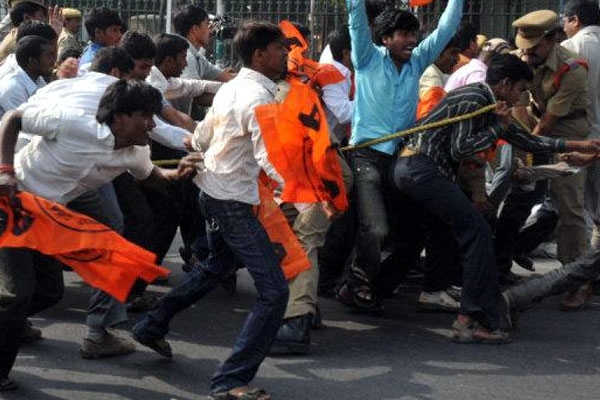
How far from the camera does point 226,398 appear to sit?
6188 mm

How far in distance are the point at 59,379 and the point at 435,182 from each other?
246cm

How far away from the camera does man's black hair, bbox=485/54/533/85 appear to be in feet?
25.0

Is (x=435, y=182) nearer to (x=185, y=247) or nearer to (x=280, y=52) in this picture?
(x=280, y=52)

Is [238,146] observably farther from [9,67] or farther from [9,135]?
[9,67]

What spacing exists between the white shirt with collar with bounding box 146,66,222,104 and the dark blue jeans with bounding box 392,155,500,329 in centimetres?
186

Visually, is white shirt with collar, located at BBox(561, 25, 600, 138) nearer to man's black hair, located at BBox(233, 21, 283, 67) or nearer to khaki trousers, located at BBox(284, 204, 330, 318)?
khaki trousers, located at BBox(284, 204, 330, 318)

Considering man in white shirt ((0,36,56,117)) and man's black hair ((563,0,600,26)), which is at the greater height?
man's black hair ((563,0,600,26))

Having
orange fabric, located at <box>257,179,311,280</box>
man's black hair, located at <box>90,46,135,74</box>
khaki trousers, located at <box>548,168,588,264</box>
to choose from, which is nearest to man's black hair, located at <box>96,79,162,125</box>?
orange fabric, located at <box>257,179,311,280</box>

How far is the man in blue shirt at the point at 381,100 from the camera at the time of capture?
7891 mm

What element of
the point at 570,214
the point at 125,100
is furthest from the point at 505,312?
the point at 125,100

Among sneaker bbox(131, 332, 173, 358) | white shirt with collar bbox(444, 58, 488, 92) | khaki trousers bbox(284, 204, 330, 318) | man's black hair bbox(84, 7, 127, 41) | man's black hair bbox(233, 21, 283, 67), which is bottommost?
sneaker bbox(131, 332, 173, 358)

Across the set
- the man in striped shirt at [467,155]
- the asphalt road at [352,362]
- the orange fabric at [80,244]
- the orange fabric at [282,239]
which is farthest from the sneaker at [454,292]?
the orange fabric at [80,244]

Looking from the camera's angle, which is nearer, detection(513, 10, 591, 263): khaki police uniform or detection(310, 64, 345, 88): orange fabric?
detection(310, 64, 345, 88): orange fabric

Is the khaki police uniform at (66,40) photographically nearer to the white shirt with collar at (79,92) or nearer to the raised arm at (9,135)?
the white shirt with collar at (79,92)
